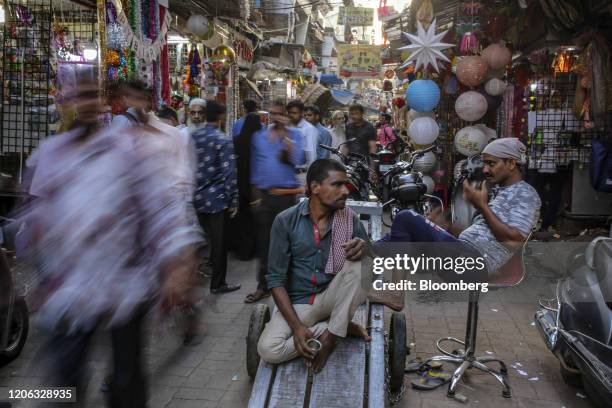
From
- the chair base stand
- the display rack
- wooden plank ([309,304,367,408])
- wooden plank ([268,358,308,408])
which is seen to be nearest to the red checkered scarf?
wooden plank ([309,304,367,408])

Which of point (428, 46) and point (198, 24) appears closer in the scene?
point (428, 46)

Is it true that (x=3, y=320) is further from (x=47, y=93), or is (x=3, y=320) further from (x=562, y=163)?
(x=562, y=163)

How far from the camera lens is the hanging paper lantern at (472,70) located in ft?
30.7

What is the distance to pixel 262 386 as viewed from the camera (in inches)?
127

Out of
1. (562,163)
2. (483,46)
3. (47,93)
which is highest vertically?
(483,46)

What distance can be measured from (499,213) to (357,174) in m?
4.86

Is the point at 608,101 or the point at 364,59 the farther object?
the point at 364,59

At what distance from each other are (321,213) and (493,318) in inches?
116

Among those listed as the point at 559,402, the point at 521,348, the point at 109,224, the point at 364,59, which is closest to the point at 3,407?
the point at 109,224

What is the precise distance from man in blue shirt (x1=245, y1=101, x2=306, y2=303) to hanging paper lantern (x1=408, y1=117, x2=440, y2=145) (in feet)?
17.1

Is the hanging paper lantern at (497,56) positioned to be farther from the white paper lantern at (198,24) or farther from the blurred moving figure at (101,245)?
the blurred moving figure at (101,245)

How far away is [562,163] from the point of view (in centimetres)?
912

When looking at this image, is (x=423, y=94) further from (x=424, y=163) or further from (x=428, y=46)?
(x=424, y=163)

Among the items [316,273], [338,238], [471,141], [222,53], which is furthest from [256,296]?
[222,53]
